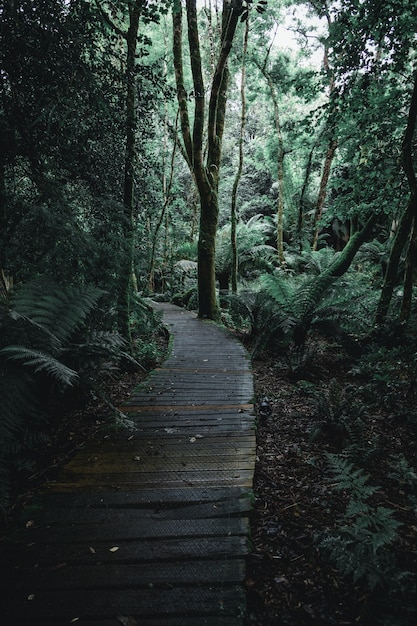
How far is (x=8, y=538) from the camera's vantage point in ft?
6.19

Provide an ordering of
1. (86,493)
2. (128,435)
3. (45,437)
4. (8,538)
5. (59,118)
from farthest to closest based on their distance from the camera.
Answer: (59,118)
(128,435)
(45,437)
(86,493)
(8,538)

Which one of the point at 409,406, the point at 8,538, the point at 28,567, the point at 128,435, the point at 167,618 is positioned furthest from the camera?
the point at 409,406

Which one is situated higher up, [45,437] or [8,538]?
[45,437]

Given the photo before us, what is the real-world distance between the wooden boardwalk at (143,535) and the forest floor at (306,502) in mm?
143

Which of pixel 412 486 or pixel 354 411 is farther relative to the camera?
pixel 354 411

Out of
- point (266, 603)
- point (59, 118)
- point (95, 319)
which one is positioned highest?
point (59, 118)

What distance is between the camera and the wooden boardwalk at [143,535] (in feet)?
4.88

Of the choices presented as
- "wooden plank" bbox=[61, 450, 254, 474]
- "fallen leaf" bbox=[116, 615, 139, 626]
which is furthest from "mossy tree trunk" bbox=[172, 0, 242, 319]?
"fallen leaf" bbox=[116, 615, 139, 626]

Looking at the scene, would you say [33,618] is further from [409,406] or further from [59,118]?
[59,118]

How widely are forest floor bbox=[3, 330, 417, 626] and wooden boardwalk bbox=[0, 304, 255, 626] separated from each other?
143 millimetres

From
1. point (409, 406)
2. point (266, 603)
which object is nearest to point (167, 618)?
point (266, 603)

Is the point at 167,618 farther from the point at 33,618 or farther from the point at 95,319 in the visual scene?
the point at 95,319

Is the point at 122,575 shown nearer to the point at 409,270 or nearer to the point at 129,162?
the point at 129,162

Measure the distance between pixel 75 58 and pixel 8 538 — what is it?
391 cm
